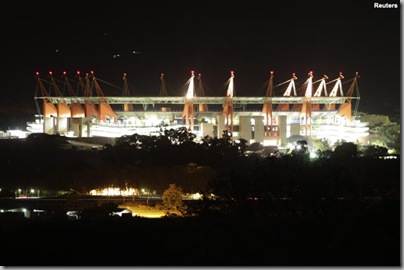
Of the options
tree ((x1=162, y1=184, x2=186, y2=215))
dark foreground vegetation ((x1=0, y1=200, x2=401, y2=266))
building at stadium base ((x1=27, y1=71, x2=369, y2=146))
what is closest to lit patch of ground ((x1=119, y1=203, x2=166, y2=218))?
tree ((x1=162, y1=184, x2=186, y2=215))

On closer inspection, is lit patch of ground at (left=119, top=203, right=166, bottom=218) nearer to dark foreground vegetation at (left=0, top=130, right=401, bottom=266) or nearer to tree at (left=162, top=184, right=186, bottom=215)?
tree at (left=162, top=184, right=186, bottom=215)

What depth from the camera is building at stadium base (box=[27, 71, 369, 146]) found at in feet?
116

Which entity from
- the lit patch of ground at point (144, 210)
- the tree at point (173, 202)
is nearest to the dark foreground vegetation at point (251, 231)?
the lit patch of ground at point (144, 210)

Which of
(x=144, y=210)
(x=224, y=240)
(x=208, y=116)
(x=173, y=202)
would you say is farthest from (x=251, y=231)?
(x=208, y=116)

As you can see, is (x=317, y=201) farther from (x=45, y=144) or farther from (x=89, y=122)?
(x=89, y=122)

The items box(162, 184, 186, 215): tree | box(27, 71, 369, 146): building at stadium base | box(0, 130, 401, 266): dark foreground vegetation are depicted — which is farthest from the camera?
box(27, 71, 369, 146): building at stadium base

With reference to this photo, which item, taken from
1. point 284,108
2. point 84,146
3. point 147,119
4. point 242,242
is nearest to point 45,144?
point 84,146

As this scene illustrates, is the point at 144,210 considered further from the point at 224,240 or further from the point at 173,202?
the point at 224,240

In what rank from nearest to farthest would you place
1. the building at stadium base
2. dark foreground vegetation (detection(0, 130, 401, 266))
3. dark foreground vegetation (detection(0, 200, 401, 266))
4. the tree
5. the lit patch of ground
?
dark foreground vegetation (detection(0, 200, 401, 266)) < dark foreground vegetation (detection(0, 130, 401, 266)) < the tree < the lit patch of ground < the building at stadium base

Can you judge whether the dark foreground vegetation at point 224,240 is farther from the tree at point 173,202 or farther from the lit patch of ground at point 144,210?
the lit patch of ground at point 144,210

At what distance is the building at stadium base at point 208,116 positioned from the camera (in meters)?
35.4

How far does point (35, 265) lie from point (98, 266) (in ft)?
2.52

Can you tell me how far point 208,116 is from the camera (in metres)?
38.2

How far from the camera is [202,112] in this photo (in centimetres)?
3875
